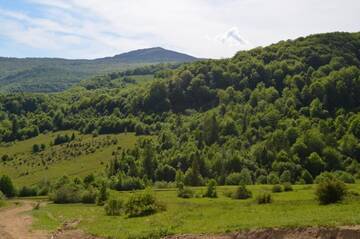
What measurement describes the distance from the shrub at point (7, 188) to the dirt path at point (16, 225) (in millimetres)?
36098

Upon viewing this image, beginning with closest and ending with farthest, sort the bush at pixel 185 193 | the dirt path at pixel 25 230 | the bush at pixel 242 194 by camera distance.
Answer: the dirt path at pixel 25 230 → the bush at pixel 242 194 → the bush at pixel 185 193

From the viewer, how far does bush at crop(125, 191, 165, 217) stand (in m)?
70.4

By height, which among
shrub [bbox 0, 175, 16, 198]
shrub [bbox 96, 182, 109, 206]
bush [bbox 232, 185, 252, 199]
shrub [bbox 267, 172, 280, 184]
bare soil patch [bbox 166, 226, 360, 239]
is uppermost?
bare soil patch [bbox 166, 226, 360, 239]

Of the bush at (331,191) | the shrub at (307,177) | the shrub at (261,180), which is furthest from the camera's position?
the shrub at (261,180)

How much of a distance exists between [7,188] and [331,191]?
340 ft

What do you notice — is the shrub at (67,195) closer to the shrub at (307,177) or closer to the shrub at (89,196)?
the shrub at (89,196)

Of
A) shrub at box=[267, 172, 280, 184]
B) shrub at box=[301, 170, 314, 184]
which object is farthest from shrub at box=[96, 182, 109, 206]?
shrub at box=[301, 170, 314, 184]

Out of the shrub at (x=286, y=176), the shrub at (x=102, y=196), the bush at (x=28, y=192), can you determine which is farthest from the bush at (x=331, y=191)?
the bush at (x=28, y=192)

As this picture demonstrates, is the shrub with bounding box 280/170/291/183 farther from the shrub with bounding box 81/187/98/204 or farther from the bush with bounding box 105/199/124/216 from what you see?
the bush with bounding box 105/199/124/216

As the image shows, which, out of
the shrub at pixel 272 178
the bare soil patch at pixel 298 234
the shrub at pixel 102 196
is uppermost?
the bare soil patch at pixel 298 234

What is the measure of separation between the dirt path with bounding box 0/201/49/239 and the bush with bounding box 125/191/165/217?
→ 11.7 meters

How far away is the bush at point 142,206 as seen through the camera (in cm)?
7044

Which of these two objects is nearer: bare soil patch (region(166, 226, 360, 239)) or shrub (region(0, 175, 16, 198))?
bare soil patch (region(166, 226, 360, 239))

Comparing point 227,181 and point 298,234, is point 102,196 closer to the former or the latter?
point 227,181
